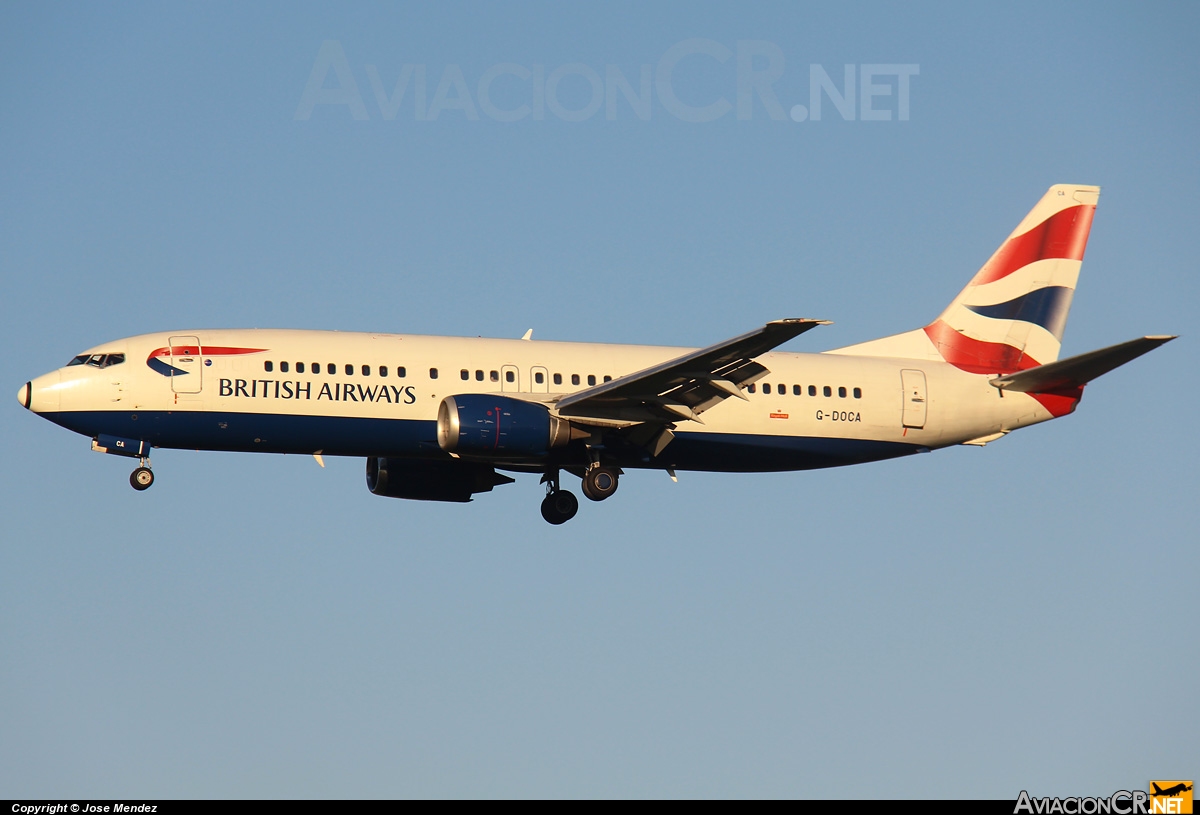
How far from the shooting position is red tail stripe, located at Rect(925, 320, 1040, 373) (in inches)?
2047

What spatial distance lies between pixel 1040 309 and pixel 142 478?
2737cm

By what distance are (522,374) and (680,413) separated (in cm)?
448

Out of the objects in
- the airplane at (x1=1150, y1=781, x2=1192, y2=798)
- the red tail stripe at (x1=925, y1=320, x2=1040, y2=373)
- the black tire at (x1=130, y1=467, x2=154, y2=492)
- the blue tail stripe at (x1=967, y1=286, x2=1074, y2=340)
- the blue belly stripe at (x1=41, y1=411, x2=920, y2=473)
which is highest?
the blue tail stripe at (x1=967, y1=286, x2=1074, y2=340)

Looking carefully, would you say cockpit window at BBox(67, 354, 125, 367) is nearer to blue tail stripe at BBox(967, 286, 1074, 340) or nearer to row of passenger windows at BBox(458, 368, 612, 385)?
row of passenger windows at BBox(458, 368, 612, 385)

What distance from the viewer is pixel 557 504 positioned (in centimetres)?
5006

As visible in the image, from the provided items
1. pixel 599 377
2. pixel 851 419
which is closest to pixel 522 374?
pixel 599 377

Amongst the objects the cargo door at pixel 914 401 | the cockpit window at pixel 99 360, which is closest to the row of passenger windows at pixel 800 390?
the cargo door at pixel 914 401

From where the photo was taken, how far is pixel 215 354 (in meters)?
45.7

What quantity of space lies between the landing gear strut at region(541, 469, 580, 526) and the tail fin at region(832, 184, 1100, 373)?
30.9 feet

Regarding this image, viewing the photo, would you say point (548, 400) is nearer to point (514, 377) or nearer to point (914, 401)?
point (514, 377)

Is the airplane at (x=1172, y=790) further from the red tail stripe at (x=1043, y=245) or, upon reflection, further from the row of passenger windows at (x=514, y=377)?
the red tail stripe at (x=1043, y=245)

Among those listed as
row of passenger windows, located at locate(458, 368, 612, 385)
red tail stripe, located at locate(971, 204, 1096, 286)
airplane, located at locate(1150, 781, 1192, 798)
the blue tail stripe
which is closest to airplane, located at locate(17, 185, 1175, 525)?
row of passenger windows, located at locate(458, 368, 612, 385)

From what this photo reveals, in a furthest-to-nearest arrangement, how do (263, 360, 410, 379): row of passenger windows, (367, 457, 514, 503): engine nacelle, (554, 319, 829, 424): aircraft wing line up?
1. (367, 457, 514, 503): engine nacelle
2. (263, 360, 410, 379): row of passenger windows
3. (554, 319, 829, 424): aircraft wing

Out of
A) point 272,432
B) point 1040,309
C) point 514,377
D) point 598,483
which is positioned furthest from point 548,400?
point 1040,309
